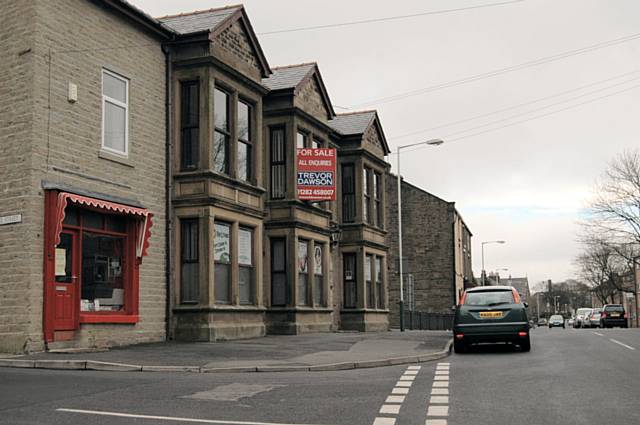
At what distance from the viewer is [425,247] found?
5359cm

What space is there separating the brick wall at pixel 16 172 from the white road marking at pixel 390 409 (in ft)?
29.1

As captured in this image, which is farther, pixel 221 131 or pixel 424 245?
pixel 424 245

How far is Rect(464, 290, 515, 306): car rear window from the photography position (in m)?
18.8

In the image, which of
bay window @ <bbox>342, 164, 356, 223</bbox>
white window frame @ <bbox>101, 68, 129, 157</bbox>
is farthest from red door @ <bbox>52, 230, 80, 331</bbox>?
bay window @ <bbox>342, 164, 356, 223</bbox>

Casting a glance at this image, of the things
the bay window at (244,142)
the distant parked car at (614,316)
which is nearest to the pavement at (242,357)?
the bay window at (244,142)

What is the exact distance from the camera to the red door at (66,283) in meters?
16.9

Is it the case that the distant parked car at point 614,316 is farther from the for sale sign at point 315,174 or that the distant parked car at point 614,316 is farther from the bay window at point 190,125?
the bay window at point 190,125

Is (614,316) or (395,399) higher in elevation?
(614,316)

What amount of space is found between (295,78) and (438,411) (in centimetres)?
1952

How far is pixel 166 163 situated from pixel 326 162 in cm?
685

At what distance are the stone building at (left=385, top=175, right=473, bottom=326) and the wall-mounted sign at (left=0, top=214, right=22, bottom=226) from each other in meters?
37.4

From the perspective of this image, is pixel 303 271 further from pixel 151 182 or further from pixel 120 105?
pixel 120 105

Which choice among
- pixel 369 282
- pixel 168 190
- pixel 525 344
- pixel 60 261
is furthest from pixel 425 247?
pixel 60 261

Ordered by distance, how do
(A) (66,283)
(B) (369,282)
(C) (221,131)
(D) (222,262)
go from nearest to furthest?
(A) (66,283), (D) (222,262), (C) (221,131), (B) (369,282)
